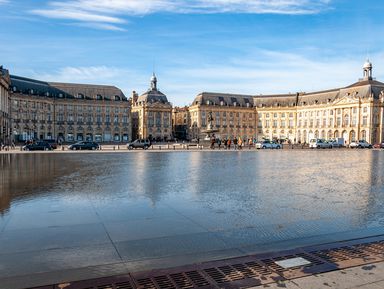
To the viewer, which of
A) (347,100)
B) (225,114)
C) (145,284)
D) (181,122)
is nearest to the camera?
(145,284)

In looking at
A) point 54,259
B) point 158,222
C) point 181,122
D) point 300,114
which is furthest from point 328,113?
point 54,259

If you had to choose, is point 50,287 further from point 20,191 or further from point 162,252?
point 20,191

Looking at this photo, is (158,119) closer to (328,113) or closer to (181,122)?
(181,122)

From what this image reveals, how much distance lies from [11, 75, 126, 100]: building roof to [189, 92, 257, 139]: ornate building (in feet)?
86.3

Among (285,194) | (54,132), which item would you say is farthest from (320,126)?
(285,194)

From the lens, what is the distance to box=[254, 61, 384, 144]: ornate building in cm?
10169

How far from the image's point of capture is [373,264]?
5410 mm

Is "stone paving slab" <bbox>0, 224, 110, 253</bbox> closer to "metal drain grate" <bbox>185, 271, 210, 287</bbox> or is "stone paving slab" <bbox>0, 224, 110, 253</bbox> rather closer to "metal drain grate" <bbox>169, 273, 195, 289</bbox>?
"metal drain grate" <bbox>169, 273, 195, 289</bbox>

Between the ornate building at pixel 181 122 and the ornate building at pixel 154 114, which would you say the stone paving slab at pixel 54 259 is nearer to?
the ornate building at pixel 154 114

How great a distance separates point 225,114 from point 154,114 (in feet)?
83.1

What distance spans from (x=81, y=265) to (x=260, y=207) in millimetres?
5587

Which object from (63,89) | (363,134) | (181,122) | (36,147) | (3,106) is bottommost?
(36,147)

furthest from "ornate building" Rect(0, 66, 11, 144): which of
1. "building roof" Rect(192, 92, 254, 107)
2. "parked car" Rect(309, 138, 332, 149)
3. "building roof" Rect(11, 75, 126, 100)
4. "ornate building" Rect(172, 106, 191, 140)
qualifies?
"ornate building" Rect(172, 106, 191, 140)

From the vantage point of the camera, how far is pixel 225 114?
12512 centimetres
